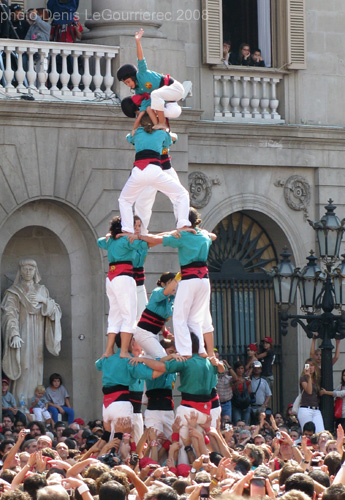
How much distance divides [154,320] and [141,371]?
0.82 meters

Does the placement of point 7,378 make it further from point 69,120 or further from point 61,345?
point 69,120

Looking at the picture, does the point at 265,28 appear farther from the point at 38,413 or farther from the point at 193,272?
the point at 193,272

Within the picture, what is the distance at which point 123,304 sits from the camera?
58.0ft

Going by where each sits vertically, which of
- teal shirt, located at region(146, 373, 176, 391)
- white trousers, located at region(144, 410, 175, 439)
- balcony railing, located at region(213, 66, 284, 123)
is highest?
balcony railing, located at region(213, 66, 284, 123)

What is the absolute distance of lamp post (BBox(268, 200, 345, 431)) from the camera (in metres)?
19.9

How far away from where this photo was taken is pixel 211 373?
683 inches

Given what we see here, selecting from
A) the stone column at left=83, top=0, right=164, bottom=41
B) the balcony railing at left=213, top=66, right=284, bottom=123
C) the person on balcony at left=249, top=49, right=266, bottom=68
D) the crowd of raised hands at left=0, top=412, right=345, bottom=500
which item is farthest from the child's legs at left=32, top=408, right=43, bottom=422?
the person on balcony at left=249, top=49, right=266, bottom=68

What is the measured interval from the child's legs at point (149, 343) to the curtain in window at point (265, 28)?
34.0 ft

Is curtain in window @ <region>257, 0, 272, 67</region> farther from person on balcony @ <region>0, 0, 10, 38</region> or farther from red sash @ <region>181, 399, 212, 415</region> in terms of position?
red sash @ <region>181, 399, 212, 415</region>

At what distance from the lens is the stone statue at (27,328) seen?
22.2 m

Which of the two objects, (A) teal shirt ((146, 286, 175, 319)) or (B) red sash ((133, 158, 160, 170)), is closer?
(A) teal shirt ((146, 286, 175, 319))

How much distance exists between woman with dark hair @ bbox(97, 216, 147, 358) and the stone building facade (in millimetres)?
4898

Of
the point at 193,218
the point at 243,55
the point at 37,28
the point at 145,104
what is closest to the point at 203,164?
the point at 243,55

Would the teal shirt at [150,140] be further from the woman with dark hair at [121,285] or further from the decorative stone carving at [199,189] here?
the decorative stone carving at [199,189]
